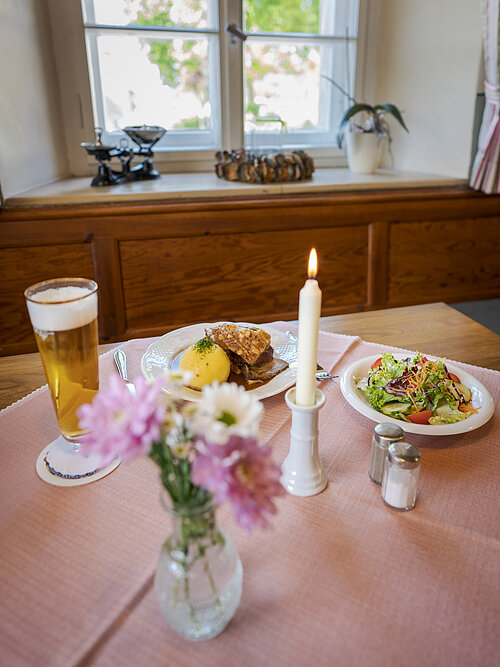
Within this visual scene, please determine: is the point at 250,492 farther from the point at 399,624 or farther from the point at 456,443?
the point at 456,443

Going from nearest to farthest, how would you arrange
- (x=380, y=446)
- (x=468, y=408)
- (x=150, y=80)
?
(x=380, y=446)
(x=468, y=408)
(x=150, y=80)

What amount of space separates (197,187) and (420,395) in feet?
4.65

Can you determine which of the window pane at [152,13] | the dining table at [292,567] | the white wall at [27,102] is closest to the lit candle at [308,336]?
the dining table at [292,567]

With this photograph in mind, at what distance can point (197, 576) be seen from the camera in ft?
1.30

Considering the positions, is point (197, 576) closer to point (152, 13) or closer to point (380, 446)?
point (380, 446)

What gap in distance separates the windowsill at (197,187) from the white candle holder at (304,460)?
1405 millimetres

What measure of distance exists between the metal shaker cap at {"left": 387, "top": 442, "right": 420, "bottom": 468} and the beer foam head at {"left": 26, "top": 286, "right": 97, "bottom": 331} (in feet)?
1.35

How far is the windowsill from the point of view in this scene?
1.73m

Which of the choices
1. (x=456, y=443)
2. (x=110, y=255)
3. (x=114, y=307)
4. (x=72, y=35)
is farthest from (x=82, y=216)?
(x=456, y=443)

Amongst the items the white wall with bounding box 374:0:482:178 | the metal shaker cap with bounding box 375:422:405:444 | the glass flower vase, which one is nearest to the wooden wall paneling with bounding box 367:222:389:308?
the white wall with bounding box 374:0:482:178

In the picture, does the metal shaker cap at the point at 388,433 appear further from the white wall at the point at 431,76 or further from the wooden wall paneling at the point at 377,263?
the white wall at the point at 431,76

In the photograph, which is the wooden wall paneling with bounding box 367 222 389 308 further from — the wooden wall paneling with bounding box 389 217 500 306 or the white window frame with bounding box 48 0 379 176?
the white window frame with bounding box 48 0 379 176

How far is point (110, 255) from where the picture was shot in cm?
175

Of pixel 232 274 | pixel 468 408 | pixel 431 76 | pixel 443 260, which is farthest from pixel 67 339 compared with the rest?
pixel 431 76
